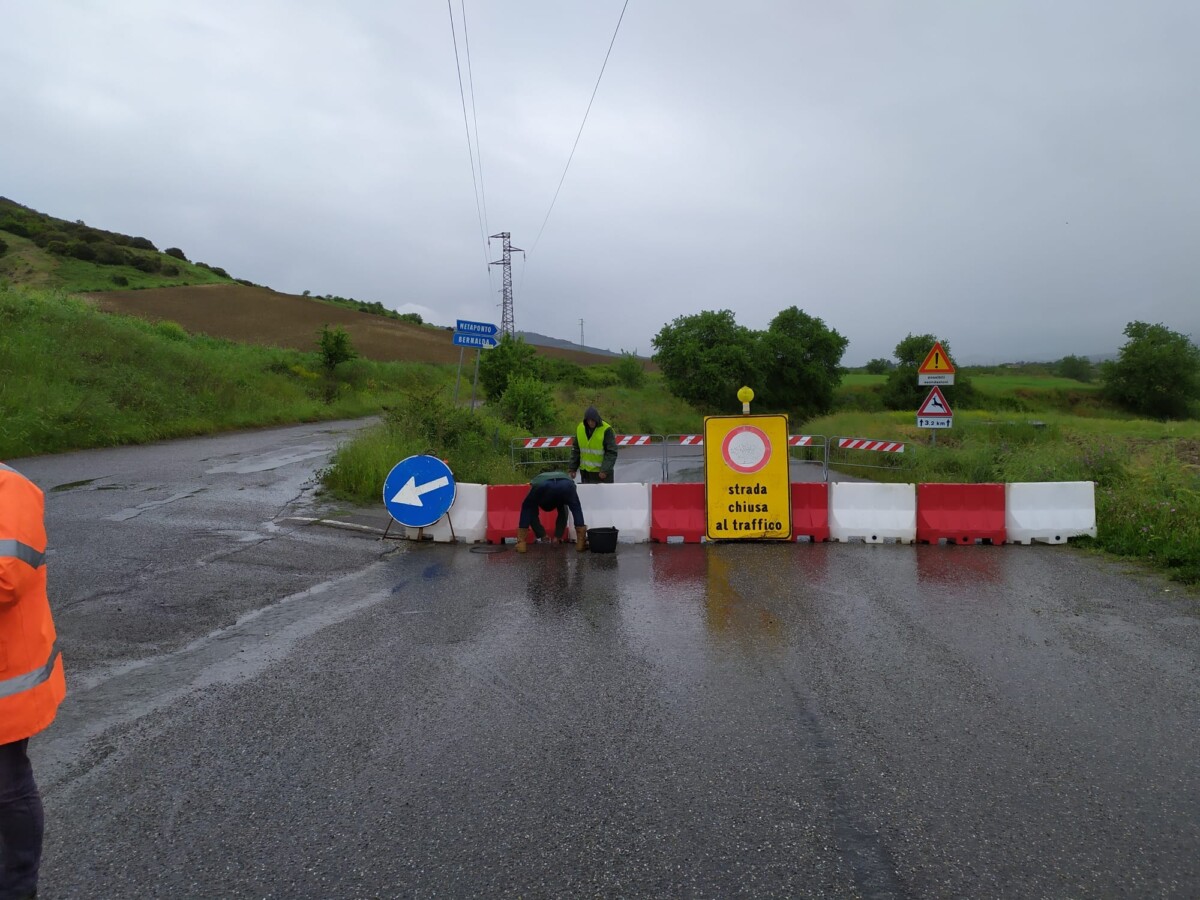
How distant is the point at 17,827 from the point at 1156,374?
295 feet

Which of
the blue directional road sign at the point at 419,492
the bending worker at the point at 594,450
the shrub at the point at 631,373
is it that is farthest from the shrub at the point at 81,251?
the blue directional road sign at the point at 419,492

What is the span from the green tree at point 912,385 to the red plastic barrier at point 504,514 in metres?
67.2

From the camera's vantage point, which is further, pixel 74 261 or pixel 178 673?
pixel 74 261

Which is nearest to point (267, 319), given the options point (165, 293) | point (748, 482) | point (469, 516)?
point (165, 293)

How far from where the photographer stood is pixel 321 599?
750cm

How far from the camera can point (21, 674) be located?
279 centimetres

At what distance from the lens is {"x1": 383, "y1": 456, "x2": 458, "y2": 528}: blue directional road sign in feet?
33.3

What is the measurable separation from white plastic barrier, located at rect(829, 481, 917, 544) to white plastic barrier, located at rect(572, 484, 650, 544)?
2480mm

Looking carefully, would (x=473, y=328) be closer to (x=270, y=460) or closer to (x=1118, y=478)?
(x=270, y=460)

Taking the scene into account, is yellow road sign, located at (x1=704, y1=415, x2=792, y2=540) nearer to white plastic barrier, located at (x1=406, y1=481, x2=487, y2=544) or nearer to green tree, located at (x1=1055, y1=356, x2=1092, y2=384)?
white plastic barrier, located at (x1=406, y1=481, x2=487, y2=544)

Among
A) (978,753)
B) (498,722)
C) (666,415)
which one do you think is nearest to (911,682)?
(978,753)

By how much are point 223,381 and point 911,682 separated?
28.8 meters

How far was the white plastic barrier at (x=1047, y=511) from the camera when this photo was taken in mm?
10539

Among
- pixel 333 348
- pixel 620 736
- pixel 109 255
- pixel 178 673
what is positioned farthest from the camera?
pixel 109 255
